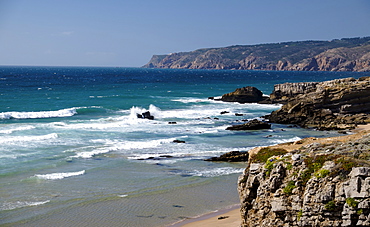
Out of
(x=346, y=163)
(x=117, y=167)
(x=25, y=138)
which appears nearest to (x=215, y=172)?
(x=117, y=167)

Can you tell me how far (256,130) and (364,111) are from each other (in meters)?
13.2

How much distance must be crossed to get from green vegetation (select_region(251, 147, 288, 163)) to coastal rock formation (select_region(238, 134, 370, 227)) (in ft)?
0.19

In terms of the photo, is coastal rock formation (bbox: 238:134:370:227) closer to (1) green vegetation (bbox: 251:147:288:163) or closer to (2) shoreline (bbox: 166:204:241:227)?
(1) green vegetation (bbox: 251:147:288:163)

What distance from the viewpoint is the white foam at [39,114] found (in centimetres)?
4788

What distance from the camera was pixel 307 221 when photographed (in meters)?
11.0

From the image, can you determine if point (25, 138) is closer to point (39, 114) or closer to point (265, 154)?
point (39, 114)

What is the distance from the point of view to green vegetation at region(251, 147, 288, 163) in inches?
526

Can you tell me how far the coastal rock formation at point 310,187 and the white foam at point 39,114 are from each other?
4052 cm

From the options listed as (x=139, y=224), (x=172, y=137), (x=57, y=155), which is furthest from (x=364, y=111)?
(x=139, y=224)

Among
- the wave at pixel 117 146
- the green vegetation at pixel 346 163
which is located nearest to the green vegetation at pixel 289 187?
the green vegetation at pixel 346 163

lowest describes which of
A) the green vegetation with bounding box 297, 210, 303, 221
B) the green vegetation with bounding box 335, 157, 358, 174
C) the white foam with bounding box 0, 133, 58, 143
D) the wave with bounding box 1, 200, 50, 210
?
the wave with bounding box 1, 200, 50, 210

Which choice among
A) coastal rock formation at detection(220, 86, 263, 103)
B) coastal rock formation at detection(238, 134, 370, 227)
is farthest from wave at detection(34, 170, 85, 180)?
coastal rock formation at detection(220, 86, 263, 103)

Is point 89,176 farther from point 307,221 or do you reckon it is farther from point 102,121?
point 102,121

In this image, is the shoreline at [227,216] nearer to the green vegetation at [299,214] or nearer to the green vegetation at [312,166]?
the green vegetation at [312,166]
